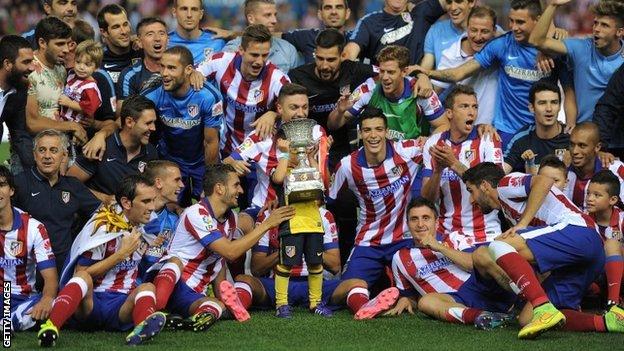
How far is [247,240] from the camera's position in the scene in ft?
30.4

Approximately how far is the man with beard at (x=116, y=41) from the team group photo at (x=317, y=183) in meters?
0.02

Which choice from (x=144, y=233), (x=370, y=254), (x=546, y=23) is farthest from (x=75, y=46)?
(x=546, y=23)

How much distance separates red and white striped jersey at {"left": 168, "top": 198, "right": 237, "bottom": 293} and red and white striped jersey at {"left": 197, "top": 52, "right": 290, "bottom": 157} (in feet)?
5.64

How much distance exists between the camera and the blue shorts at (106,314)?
880 cm

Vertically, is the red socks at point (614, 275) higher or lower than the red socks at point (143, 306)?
lower

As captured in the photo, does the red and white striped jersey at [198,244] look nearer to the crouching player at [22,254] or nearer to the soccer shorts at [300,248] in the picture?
the soccer shorts at [300,248]

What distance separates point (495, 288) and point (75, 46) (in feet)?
14.3

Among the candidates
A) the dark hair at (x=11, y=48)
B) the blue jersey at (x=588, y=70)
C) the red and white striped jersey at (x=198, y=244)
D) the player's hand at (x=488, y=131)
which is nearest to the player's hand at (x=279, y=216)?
the red and white striped jersey at (x=198, y=244)

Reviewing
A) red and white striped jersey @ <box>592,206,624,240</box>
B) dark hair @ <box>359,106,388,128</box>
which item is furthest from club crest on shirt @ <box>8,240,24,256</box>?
red and white striped jersey @ <box>592,206,624,240</box>

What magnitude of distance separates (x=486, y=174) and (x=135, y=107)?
9.48ft

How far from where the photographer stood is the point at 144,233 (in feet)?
33.0

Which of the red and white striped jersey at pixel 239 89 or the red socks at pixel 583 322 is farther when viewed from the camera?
the red and white striped jersey at pixel 239 89

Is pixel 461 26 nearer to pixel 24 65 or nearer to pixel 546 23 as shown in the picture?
pixel 546 23
